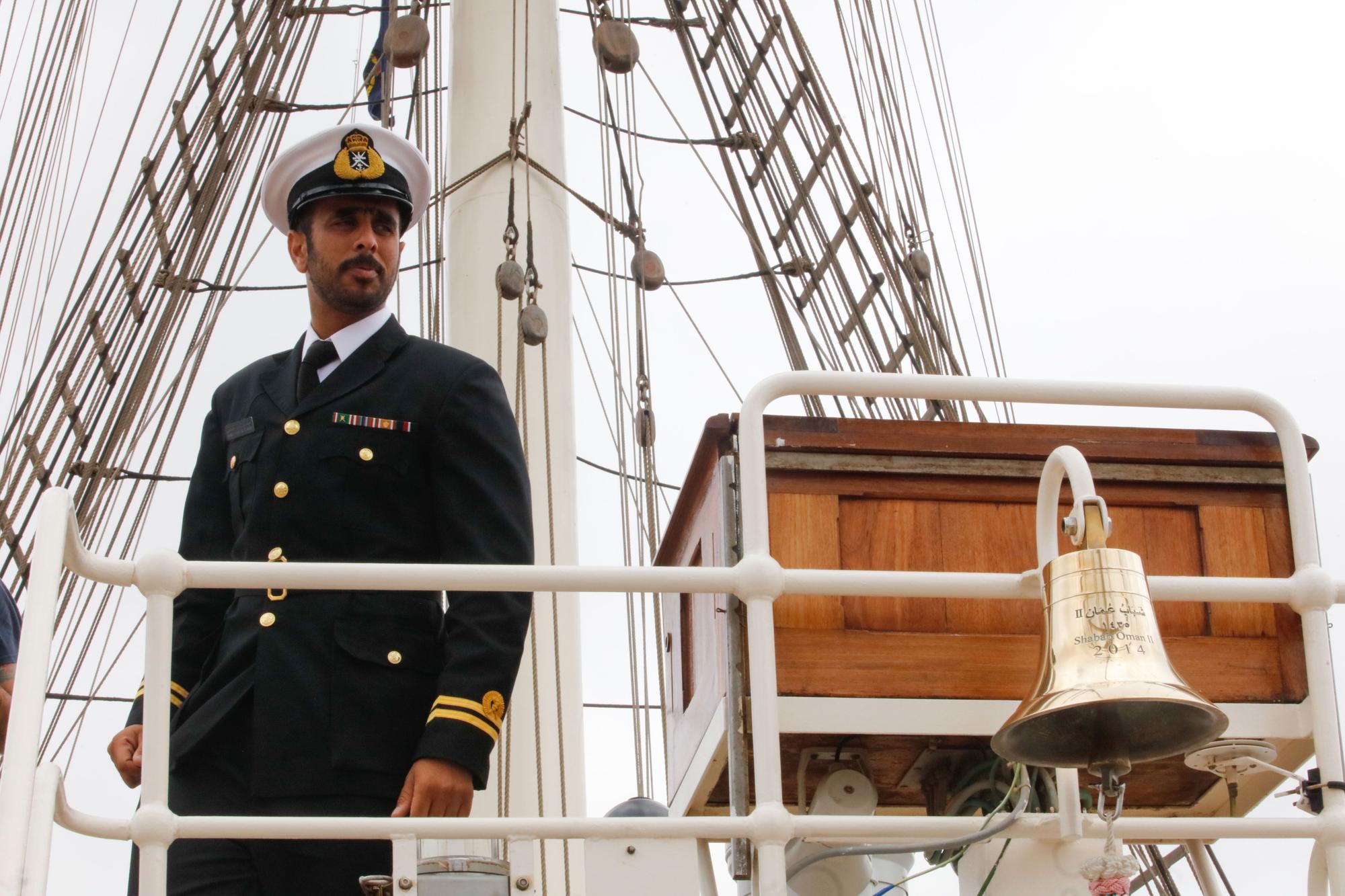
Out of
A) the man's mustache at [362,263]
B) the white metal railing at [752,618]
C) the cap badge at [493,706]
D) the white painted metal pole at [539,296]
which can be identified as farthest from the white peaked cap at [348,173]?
the white painted metal pole at [539,296]

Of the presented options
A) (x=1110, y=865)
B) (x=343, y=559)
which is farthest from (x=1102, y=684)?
(x=343, y=559)

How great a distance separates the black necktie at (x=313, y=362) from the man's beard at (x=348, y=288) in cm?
7

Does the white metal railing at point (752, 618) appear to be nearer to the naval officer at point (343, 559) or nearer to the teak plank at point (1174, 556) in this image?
the naval officer at point (343, 559)

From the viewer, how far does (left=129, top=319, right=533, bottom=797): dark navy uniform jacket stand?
300 centimetres

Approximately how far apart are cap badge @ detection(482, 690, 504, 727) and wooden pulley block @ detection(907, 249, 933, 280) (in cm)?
545

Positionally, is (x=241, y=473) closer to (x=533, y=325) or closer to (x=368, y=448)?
(x=368, y=448)

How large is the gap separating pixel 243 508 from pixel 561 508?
2.80 meters

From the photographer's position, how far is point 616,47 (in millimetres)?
7863

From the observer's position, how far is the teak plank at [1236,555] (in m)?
3.58

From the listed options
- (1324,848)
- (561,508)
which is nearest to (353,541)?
(1324,848)

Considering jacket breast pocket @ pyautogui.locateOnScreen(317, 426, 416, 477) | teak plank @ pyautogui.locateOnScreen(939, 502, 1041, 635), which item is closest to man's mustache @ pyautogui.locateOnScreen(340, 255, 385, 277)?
jacket breast pocket @ pyautogui.locateOnScreen(317, 426, 416, 477)

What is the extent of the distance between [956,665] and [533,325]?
2.92 metres

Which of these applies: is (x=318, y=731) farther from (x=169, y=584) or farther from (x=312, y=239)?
(x=312, y=239)

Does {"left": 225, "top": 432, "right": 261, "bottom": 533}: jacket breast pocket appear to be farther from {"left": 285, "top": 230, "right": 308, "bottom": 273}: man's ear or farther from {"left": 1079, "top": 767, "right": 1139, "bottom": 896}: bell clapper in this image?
{"left": 1079, "top": 767, "right": 1139, "bottom": 896}: bell clapper
